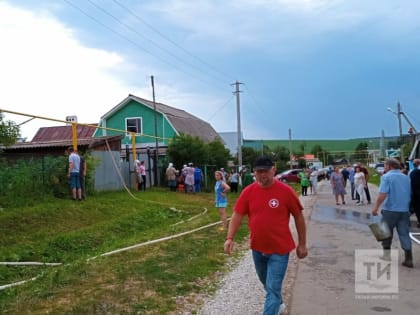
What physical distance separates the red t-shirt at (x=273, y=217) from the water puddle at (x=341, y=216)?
9.66 meters

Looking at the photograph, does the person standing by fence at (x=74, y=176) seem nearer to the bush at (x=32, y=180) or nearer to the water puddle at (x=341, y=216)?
the bush at (x=32, y=180)

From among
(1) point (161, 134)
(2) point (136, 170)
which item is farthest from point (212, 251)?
(1) point (161, 134)

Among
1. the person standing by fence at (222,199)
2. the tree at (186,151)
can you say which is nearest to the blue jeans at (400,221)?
the person standing by fence at (222,199)

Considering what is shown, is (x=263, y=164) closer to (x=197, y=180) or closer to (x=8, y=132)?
(x=8, y=132)

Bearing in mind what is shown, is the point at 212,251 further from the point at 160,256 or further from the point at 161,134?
the point at 161,134

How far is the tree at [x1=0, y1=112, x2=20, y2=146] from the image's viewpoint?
42.9 feet

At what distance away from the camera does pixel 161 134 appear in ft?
144

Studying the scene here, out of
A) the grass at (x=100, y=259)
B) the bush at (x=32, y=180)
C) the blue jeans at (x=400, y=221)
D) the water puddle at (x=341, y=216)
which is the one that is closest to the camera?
the grass at (x=100, y=259)

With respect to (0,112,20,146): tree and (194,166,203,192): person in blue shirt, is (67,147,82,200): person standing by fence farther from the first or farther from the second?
(194,166,203,192): person in blue shirt

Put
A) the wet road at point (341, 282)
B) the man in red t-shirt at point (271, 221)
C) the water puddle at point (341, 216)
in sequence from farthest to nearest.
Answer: the water puddle at point (341, 216), the wet road at point (341, 282), the man in red t-shirt at point (271, 221)

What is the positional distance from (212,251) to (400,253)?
3.37 m

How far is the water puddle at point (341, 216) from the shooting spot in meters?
14.9

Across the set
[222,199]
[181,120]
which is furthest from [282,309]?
[181,120]

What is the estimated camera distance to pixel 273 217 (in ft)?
16.6
